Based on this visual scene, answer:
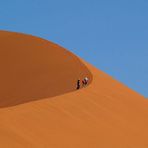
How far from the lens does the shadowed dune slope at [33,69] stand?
17703 millimetres

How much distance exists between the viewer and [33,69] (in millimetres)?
19516

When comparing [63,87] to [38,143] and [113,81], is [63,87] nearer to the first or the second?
[113,81]

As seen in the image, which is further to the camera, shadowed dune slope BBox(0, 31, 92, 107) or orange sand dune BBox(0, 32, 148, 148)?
shadowed dune slope BBox(0, 31, 92, 107)

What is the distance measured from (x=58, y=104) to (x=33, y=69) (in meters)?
5.87

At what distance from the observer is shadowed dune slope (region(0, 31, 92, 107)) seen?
17703 mm

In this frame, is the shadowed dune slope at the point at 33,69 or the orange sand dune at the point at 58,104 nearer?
the orange sand dune at the point at 58,104

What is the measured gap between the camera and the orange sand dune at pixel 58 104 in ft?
36.3

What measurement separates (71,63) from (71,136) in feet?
28.7

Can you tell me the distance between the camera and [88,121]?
43.9 ft

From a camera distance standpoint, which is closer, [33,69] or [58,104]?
[58,104]

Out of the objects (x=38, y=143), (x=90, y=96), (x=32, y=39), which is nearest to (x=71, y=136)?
(x=38, y=143)

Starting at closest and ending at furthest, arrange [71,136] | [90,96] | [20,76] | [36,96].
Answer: [71,136]
[90,96]
[36,96]
[20,76]

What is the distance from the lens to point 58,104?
13844 mm

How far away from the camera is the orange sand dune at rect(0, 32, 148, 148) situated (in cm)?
1105
